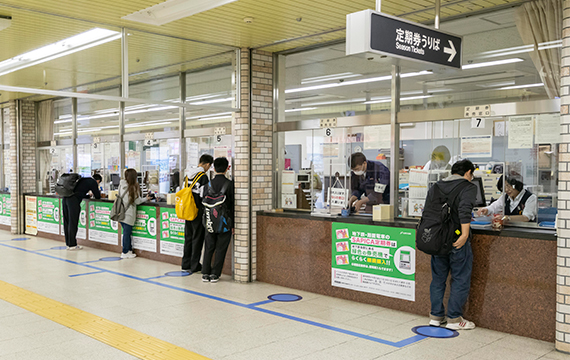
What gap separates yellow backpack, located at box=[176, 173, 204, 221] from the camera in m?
7.25

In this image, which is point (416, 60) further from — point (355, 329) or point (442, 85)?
point (355, 329)

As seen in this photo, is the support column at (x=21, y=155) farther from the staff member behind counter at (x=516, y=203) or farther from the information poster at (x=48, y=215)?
the staff member behind counter at (x=516, y=203)

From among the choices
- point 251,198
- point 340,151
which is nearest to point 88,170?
point 251,198

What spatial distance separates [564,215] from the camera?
13.8 feet

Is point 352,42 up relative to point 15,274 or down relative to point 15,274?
up

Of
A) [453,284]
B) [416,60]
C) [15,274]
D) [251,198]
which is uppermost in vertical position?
[416,60]

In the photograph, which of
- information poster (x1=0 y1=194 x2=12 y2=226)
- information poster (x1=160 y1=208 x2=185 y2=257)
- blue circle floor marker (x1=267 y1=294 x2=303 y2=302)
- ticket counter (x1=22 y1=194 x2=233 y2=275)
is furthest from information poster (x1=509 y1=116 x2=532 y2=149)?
information poster (x1=0 y1=194 x2=12 y2=226)

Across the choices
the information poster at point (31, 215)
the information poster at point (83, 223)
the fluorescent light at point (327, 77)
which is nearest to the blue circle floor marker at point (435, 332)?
the fluorescent light at point (327, 77)

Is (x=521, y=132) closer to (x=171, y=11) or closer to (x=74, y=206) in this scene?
(x=171, y=11)

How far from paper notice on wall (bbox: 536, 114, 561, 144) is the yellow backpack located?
14.0ft

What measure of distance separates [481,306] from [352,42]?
8.94 ft

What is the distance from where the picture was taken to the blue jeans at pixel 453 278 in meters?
4.72

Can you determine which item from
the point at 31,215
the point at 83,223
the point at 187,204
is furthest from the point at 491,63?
the point at 31,215

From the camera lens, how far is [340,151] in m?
6.34
